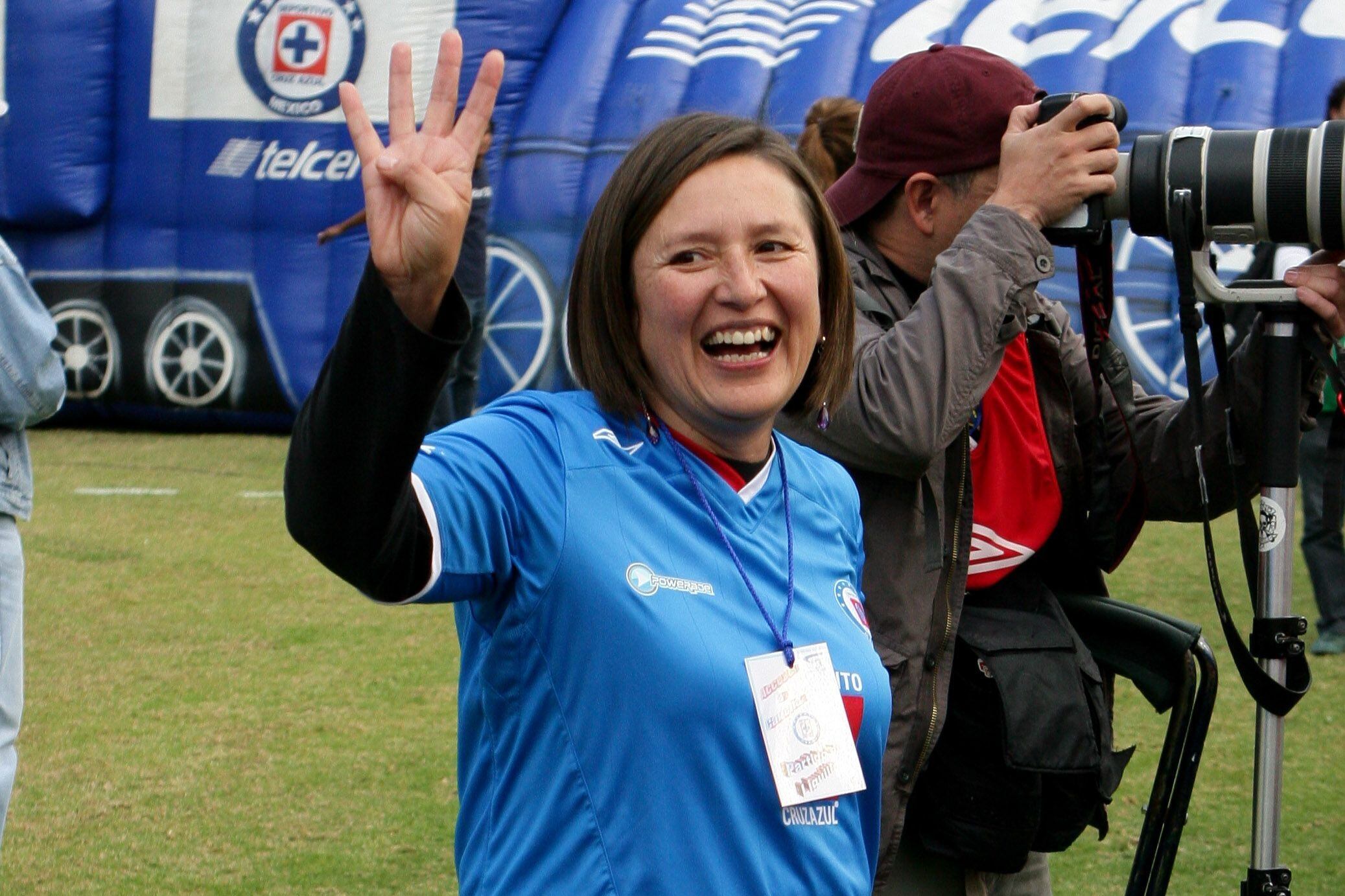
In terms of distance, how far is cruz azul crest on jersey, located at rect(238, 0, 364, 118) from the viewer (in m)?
10.6

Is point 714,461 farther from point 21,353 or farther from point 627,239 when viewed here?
point 21,353

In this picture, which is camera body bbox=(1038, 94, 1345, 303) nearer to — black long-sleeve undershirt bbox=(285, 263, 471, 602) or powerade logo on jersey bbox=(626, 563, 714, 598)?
powerade logo on jersey bbox=(626, 563, 714, 598)

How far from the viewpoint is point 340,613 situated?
6504mm

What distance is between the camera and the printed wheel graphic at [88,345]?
11.2m

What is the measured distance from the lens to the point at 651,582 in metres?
1.74

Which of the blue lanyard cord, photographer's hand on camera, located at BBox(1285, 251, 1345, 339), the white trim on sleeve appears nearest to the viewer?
the white trim on sleeve

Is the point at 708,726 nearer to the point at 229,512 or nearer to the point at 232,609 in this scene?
the point at 232,609

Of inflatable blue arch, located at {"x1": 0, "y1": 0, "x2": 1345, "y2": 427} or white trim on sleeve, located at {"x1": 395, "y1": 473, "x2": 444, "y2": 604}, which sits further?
inflatable blue arch, located at {"x1": 0, "y1": 0, "x2": 1345, "y2": 427}

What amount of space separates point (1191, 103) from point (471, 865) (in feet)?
28.6

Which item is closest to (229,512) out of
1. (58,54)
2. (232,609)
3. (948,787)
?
(232,609)

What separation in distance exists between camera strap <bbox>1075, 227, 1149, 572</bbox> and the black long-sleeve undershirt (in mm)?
1362

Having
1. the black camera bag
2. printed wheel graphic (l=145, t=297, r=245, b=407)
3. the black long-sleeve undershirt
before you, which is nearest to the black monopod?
the black camera bag

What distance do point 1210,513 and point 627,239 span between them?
1.19 m

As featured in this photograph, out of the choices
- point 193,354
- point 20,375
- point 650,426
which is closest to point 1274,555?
point 650,426
